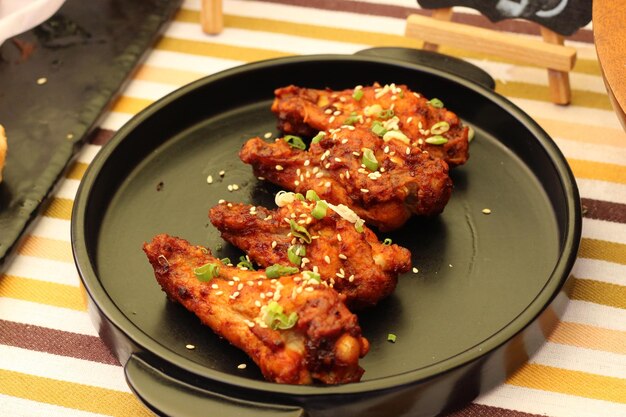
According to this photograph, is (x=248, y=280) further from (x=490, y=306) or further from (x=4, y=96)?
(x=4, y=96)

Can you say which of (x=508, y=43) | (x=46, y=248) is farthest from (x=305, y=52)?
(x=46, y=248)

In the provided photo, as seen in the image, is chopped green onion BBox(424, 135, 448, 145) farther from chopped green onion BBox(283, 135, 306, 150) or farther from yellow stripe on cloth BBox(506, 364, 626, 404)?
yellow stripe on cloth BBox(506, 364, 626, 404)

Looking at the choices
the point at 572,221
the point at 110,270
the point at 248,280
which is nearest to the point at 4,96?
the point at 110,270

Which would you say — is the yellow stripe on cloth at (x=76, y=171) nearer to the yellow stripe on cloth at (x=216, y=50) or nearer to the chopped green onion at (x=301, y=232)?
the yellow stripe on cloth at (x=216, y=50)

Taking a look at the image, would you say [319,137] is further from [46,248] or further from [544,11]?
[544,11]

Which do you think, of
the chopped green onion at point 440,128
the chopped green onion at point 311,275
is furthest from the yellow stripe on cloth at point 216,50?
the chopped green onion at point 311,275
